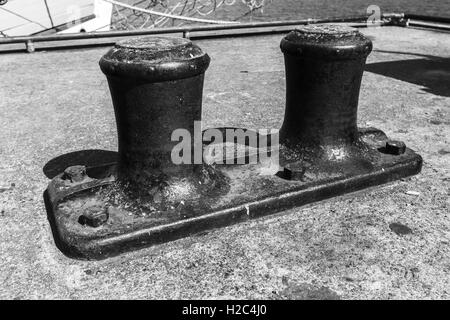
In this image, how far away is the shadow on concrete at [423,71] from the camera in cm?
459

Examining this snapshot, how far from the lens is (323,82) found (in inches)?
96.0

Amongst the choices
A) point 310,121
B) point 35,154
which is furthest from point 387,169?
point 35,154

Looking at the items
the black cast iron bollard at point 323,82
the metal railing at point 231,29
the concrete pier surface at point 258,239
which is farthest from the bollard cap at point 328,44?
the metal railing at point 231,29

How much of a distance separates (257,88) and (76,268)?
306 centimetres

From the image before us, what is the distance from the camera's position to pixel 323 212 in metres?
2.33

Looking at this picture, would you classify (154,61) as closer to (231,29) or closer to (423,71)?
(423,71)

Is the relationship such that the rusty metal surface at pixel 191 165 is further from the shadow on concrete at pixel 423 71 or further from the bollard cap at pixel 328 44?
the shadow on concrete at pixel 423 71

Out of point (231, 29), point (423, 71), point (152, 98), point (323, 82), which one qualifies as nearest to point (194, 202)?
point (152, 98)

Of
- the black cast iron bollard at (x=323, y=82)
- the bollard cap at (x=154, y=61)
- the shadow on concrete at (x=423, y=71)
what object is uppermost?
the bollard cap at (x=154, y=61)

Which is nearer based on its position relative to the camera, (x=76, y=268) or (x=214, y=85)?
(x=76, y=268)

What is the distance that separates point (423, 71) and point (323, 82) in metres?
3.26

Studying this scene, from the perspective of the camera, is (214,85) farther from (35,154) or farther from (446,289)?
(446,289)

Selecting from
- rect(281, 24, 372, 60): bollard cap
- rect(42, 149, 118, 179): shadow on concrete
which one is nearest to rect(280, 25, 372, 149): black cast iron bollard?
rect(281, 24, 372, 60): bollard cap

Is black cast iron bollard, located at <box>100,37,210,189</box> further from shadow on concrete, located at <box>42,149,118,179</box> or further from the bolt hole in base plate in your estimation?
shadow on concrete, located at <box>42,149,118,179</box>
